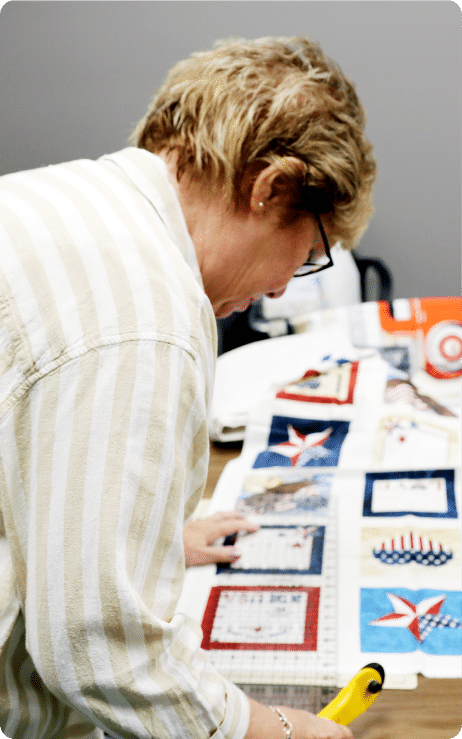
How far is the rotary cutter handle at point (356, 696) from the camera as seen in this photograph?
0.57 meters

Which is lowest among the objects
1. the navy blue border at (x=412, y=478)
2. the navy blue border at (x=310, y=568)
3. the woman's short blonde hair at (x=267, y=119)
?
the navy blue border at (x=412, y=478)

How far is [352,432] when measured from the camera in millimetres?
1094

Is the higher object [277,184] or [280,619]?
[277,184]

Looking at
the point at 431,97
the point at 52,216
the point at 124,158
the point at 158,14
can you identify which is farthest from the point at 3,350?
the point at 431,97

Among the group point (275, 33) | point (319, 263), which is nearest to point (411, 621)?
point (319, 263)

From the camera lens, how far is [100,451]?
35 centimetres

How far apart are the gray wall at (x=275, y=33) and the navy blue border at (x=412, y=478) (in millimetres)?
663

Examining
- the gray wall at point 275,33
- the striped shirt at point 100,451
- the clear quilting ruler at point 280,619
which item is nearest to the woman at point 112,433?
the striped shirt at point 100,451

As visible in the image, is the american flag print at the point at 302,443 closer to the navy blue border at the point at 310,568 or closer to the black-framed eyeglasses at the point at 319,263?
the navy blue border at the point at 310,568

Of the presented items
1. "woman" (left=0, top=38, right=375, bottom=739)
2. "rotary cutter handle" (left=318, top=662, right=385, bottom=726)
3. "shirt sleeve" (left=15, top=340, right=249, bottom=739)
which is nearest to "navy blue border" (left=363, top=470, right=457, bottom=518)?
"rotary cutter handle" (left=318, top=662, right=385, bottom=726)

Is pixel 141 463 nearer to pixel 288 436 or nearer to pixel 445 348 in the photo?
pixel 288 436

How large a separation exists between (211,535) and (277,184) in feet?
1.60

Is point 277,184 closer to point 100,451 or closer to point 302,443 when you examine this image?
point 100,451

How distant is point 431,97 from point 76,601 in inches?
62.8
